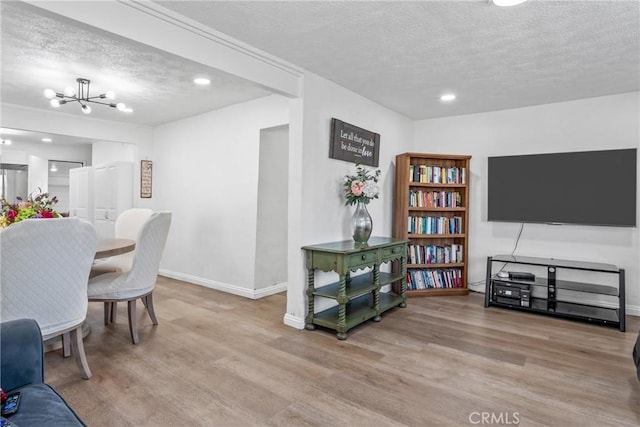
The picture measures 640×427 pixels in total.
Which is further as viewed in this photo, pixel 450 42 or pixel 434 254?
pixel 434 254

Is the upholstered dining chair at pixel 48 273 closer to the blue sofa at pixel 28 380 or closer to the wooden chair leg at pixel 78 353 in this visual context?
the wooden chair leg at pixel 78 353

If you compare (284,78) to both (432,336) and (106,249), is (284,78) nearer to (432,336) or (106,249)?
(106,249)

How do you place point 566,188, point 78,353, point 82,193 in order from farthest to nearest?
point 82,193 → point 566,188 → point 78,353

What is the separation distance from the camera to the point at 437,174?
4559 mm

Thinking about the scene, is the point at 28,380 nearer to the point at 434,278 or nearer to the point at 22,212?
the point at 22,212

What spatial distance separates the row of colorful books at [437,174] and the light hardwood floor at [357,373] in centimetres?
171

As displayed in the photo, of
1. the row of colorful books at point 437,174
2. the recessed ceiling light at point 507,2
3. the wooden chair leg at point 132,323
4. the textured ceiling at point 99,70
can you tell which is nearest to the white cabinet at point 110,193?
the textured ceiling at point 99,70

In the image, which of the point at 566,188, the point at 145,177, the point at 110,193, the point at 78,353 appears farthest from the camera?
the point at 110,193

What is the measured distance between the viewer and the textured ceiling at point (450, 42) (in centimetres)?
223

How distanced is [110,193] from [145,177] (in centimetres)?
70

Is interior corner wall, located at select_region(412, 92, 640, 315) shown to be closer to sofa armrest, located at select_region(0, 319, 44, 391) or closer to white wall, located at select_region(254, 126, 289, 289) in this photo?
white wall, located at select_region(254, 126, 289, 289)

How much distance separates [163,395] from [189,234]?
3.19 meters

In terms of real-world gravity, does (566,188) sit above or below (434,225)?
above

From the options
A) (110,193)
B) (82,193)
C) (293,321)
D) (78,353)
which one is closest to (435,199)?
(293,321)
